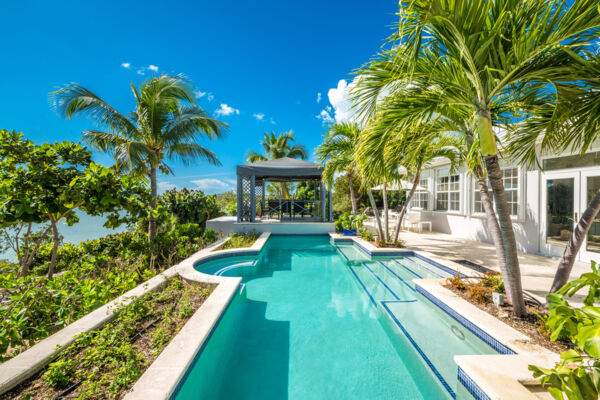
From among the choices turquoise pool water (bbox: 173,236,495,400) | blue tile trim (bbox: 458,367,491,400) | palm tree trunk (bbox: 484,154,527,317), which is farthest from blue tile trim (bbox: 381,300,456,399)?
palm tree trunk (bbox: 484,154,527,317)

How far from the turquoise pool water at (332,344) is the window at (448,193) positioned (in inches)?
→ 243

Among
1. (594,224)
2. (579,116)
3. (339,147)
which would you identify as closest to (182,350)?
(579,116)

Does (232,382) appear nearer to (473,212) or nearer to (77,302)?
(77,302)

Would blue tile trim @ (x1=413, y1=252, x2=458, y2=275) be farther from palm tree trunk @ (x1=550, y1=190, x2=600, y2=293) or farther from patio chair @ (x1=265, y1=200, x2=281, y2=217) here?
patio chair @ (x1=265, y1=200, x2=281, y2=217)

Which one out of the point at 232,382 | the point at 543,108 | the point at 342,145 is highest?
the point at 342,145

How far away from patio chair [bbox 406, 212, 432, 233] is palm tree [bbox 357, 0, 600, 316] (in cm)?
900

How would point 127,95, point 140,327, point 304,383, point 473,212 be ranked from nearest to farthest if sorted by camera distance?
point 304,383 < point 140,327 < point 127,95 < point 473,212

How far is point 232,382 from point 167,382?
1044 mm

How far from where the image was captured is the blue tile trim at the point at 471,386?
1928 millimetres

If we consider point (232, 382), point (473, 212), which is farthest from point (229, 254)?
point (473, 212)

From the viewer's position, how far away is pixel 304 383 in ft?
8.90

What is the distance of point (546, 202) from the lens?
659cm

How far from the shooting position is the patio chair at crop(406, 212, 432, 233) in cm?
1167

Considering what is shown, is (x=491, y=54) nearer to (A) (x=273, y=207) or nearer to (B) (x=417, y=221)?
(B) (x=417, y=221)
